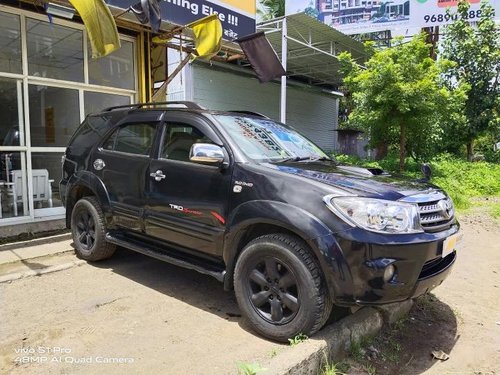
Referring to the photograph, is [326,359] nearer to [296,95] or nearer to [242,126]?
[242,126]

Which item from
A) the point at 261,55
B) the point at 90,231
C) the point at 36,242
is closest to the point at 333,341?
the point at 90,231

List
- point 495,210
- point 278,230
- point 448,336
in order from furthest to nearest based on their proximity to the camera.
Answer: point 495,210 → point 448,336 → point 278,230

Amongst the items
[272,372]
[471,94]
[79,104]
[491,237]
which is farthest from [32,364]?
[471,94]

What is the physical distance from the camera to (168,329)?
3590 mm

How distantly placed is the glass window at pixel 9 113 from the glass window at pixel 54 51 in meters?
0.39

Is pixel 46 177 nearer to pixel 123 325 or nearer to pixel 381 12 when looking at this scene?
pixel 123 325

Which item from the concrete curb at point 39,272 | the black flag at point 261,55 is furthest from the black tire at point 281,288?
the black flag at point 261,55

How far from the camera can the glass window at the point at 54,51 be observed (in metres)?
6.86

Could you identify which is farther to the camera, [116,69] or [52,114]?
[116,69]

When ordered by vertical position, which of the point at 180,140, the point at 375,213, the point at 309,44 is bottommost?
the point at 375,213

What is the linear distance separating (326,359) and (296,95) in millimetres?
16760

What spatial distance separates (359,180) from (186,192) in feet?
5.01

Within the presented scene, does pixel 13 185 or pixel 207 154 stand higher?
pixel 207 154

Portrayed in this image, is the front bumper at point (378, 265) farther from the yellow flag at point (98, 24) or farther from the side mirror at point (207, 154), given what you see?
the yellow flag at point (98, 24)
